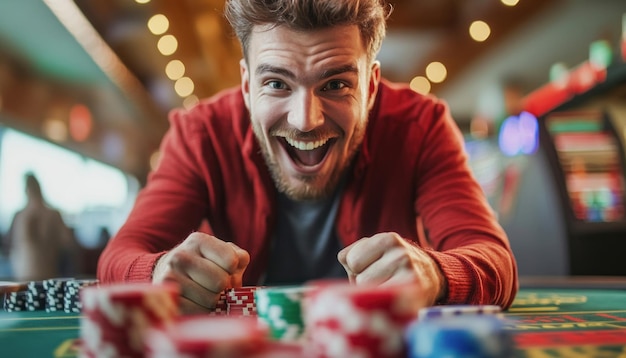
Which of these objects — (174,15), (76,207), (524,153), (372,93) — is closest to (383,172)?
(372,93)

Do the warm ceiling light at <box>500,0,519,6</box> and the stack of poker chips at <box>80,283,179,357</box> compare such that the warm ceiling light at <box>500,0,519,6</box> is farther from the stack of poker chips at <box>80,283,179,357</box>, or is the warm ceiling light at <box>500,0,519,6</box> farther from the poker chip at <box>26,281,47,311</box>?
the stack of poker chips at <box>80,283,179,357</box>

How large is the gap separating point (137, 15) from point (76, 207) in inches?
207

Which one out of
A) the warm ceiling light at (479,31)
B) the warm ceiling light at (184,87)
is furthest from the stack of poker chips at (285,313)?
the warm ceiling light at (184,87)

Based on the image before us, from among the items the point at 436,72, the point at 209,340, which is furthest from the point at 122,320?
the point at 436,72

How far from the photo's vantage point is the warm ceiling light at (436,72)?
935 centimetres

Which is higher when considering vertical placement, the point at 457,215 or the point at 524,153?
the point at 524,153

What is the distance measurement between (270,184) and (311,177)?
248 mm

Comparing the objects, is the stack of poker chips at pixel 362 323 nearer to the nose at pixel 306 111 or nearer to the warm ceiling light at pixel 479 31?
the nose at pixel 306 111

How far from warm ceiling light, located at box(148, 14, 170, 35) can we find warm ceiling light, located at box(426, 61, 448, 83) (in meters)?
3.81

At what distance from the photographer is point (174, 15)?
7156mm

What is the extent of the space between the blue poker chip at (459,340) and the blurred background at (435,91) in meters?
2.14

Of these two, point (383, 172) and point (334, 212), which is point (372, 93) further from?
point (334, 212)

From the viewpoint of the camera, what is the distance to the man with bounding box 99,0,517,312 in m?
1.58

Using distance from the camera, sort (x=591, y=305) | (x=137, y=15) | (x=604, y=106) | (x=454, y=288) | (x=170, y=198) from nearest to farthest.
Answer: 1. (x=454, y=288)
2. (x=591, y=305)
3. (x=170, y=198)
4. (x=604, y=106)
5. (x=137, y=15)
